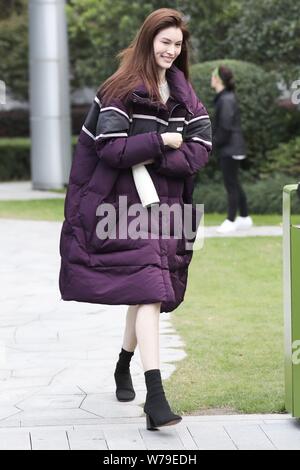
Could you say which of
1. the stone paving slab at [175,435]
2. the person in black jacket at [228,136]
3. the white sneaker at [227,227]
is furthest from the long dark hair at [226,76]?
the stone paving slab at [175,435]

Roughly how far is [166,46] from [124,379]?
1.68m

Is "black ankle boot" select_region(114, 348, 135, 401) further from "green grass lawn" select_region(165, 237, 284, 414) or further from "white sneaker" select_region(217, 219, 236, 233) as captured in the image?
"white sneaker" select_region(217, 219, 236, 233)

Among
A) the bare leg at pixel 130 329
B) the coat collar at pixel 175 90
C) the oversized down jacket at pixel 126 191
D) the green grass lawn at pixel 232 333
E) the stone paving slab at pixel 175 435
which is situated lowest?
the green grass lawn at pixel 232 333

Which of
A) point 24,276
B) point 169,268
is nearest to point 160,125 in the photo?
point 169,268

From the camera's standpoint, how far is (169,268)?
5.05 meters

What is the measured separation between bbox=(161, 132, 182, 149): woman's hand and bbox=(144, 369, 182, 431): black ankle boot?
1013mm

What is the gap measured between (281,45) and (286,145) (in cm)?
141

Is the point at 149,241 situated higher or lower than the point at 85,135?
lower

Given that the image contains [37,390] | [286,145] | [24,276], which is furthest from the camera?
[286,145]

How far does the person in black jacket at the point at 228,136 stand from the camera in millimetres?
12062

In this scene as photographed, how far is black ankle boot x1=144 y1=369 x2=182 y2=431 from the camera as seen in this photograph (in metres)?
4.79

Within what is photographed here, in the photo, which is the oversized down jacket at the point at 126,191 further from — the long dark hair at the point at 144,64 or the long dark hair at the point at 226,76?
the long dark hair at the point at 226,76
